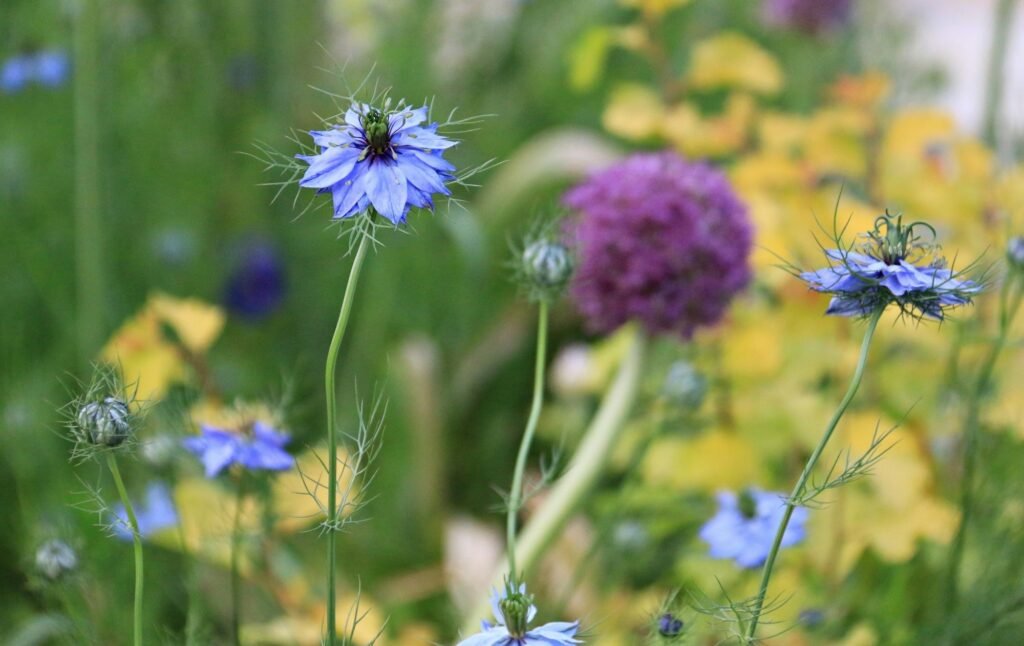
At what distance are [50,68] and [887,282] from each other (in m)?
0.98

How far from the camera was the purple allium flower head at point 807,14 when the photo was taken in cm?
130

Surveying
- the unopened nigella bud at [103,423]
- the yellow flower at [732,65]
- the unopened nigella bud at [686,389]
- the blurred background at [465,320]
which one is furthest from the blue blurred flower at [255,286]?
the unopened nigella bud at [103,423]

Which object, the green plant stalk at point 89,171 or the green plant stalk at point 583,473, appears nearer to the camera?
the green plant stalk at point 583,473

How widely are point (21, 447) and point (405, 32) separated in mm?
941

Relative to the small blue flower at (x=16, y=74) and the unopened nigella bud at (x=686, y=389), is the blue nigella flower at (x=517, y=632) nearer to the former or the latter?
the unopened nigella bud at (x=686, y=389)

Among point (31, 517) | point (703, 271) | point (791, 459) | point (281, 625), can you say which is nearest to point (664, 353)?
point (791, 459)

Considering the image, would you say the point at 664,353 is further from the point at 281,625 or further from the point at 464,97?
the point at 464,97

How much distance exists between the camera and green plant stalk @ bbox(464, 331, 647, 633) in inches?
27.2

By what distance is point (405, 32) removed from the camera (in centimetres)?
161

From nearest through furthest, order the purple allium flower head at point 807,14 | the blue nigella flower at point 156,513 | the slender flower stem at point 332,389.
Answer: the slender flower stem at point 332,389 → the blue nigella flower at point 156,513 → the purple allium flower head at point 807,14

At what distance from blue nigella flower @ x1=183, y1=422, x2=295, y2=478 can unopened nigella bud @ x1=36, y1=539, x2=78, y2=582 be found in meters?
0.08

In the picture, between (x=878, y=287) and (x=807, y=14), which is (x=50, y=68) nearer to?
(x=807, y=14)

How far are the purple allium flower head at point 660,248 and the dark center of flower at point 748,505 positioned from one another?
19cm

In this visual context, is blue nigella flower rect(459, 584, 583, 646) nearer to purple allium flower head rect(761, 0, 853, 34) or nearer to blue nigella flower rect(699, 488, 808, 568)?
blue nigella flower rect(699, 488, 808, 568)
